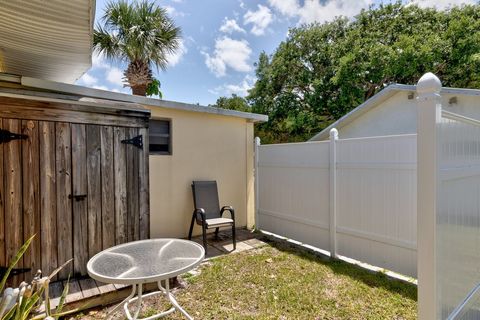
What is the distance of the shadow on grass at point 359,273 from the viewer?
3080 millimetres

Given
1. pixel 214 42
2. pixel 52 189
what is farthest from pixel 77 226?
pixel 214 42

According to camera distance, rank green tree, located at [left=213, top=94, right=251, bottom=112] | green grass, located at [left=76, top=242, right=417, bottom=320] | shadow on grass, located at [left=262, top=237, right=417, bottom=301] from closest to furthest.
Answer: green grass, located at [left=76, top=242, right=417, bottom=320] → shadow on grass, located at [left=262, top=237, right=417, bottom=301] → green tree, located at [left=213, top=94, right=251, bottom=112]

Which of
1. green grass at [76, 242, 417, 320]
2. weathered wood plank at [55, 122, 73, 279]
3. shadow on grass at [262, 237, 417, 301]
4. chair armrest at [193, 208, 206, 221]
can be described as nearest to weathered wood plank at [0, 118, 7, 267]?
weathered wood plank at [55, 122, 73, 279]

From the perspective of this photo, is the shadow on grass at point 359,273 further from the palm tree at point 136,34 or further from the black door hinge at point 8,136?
the palm tree at point 136,34

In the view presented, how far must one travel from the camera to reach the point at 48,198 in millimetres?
2916

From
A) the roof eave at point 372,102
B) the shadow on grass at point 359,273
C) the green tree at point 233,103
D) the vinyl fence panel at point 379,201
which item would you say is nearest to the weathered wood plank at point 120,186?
the shadow on grass at point 359,273

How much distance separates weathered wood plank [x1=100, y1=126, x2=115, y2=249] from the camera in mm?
3221

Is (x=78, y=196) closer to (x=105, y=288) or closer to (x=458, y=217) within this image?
(x=105, y=288)

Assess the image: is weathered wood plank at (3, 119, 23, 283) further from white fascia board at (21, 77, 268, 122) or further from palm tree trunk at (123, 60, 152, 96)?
palm tree trunk at (123, 60, 152, 96)

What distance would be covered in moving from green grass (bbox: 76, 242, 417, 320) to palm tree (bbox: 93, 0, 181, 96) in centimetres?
611

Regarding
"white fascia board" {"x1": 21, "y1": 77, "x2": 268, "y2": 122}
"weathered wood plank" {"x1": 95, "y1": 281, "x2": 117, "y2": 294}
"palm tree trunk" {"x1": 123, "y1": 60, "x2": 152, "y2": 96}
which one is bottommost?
"weathered wood plank" {"x1": 95, "y1": 281, "x2": 117, "y2": 294}

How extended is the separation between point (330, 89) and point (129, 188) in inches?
458

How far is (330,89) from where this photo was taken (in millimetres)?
12648

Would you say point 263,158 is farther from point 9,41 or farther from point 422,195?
point 9,41
